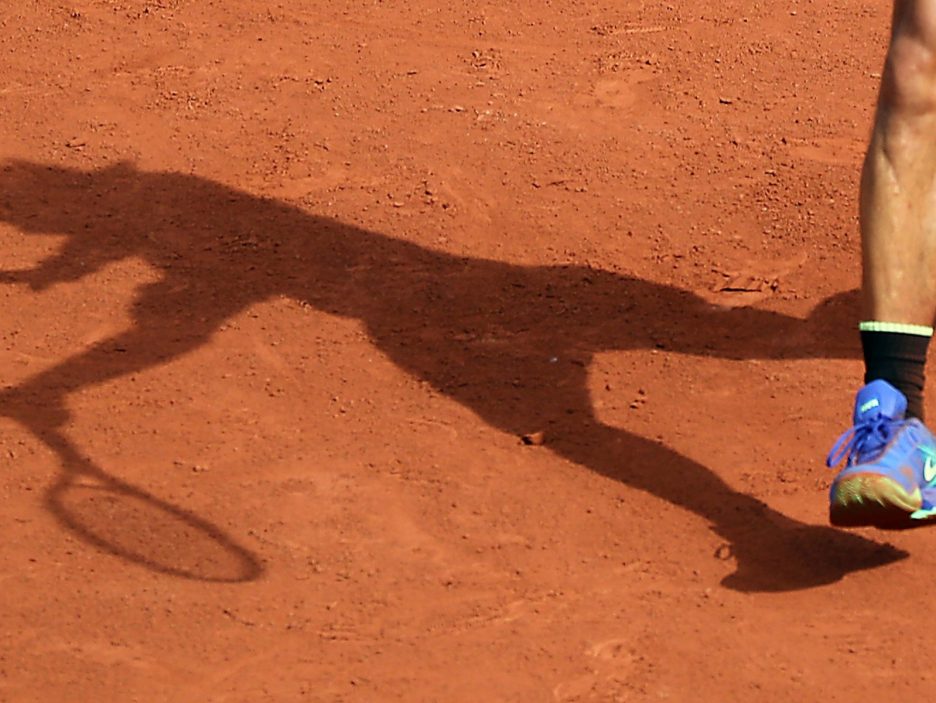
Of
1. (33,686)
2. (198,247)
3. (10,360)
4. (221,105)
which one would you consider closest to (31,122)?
(221,105)

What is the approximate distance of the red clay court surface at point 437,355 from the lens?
395cm

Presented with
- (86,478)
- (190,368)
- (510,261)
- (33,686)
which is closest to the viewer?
(33,686)

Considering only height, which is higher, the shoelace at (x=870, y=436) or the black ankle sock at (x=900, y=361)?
the black ankle sock at (x=900, y=361)

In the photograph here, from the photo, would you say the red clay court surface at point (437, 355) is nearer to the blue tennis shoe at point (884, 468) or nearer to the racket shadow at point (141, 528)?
the racket shadow at point (141, 528)

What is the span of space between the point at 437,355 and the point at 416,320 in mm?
272

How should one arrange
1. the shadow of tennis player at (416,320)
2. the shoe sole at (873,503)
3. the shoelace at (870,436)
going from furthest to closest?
1. the shadow of tennis player at (416,320)
2. the shoelace at (870,436)
3. the shoe sole at (873,503)

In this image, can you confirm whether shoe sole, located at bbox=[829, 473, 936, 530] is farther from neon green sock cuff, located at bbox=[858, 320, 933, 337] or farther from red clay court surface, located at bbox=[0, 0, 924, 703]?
neon green sock cuff, located at bbox=[858, 320, 933, 337]

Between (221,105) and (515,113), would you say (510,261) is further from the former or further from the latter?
(221,105)

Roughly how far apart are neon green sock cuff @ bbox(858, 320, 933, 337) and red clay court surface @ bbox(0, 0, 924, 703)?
0.56m

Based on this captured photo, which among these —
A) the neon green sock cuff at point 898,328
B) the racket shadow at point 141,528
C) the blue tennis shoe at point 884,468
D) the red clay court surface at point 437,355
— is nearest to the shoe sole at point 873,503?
the blue tennis shoe at point 884,468

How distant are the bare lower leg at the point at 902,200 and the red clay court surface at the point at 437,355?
2.07 ft

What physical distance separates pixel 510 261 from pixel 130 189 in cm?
165

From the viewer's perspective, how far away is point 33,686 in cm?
385

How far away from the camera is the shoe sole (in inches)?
147
